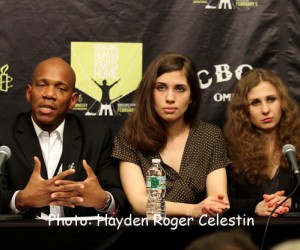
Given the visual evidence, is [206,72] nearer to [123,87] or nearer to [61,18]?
[123,87]

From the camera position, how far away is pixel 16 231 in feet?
7.56

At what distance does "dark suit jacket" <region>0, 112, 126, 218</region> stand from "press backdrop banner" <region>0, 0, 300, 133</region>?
0.36 meters

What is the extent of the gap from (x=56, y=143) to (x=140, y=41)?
0.81 meters

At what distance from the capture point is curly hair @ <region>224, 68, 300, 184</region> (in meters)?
3.26

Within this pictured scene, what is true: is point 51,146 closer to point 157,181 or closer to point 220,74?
point 157,181

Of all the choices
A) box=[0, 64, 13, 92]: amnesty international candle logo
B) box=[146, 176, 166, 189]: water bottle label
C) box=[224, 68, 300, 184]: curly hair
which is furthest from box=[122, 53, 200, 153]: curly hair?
box=[0, 64, 13, 92]: amnesty international candle logo

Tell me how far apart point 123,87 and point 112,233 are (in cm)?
136

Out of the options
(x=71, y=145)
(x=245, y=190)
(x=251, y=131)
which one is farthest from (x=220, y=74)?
(x=71, y=145)

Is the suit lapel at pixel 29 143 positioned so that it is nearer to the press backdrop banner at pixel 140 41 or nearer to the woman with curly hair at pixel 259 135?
the press backdrop banner at pixel 140 41

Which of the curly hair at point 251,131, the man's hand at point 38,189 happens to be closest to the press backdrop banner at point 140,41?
the curly hair at point 251,131

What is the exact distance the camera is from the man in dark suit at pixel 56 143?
302 cm

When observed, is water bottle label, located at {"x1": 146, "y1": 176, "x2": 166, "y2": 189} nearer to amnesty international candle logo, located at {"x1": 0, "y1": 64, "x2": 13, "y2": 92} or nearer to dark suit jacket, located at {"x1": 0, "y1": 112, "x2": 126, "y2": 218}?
dark suit jacket, located at {"x1": 0, "y1": 112, "x2": 126, "y2": 218}

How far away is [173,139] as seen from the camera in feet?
10.7

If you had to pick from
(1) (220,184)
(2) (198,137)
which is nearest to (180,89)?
(2) (198,137)
